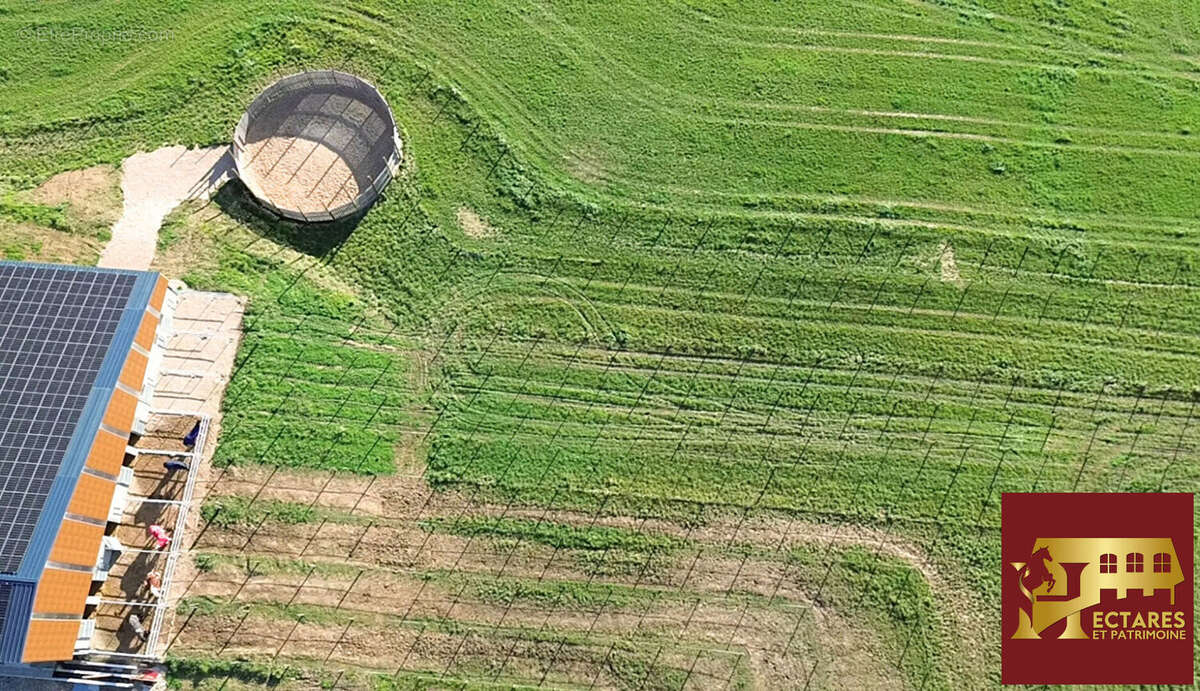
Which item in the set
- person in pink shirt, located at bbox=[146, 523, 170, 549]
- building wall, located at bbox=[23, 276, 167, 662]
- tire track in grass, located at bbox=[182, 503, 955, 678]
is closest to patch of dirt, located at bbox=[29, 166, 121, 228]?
building wall, located at bbox=[23, 276, 167, 662]

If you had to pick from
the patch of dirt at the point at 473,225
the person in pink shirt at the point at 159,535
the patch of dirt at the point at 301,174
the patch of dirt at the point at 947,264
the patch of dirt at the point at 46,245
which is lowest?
the person in pink shirt at the point at 159,535

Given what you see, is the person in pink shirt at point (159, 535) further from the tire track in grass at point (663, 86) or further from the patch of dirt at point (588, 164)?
the tire track in grass at point (663, 86)

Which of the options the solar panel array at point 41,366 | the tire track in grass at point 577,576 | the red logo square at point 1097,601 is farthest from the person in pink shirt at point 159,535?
the red logo square at point 1097,601

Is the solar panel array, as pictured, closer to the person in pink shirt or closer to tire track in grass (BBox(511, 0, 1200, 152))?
the person in pink shirt

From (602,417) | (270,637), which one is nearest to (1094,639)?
(602,417)

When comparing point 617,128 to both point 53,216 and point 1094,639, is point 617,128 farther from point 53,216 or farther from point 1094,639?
point 1094,639

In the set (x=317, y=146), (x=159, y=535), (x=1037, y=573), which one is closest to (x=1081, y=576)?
(x=1037, y=573)
